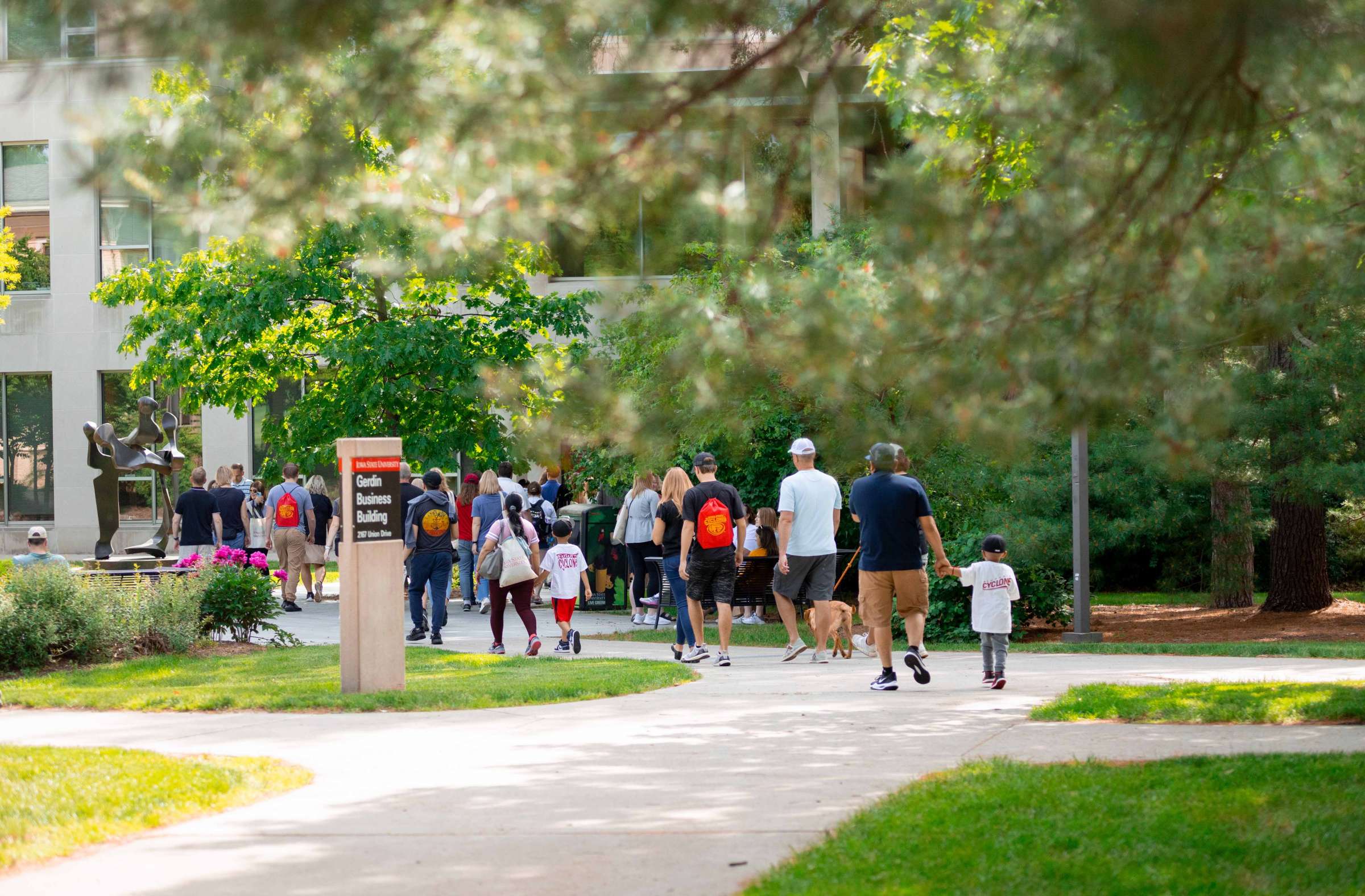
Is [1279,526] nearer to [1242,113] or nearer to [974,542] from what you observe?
[974,542]

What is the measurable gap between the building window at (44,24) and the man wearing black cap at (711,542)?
351 inches

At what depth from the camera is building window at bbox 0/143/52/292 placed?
3403 cm

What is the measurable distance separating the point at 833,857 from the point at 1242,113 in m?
3.34

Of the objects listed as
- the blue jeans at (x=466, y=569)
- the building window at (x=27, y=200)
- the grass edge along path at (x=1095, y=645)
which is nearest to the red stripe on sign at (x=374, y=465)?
the grass edge along path at (x=1095, y=645)

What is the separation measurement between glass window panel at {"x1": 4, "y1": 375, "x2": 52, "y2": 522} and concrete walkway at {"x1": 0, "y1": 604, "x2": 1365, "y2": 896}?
26.5m

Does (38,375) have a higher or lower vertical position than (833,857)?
higher

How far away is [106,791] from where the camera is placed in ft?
22.6

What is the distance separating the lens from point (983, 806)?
6348mm

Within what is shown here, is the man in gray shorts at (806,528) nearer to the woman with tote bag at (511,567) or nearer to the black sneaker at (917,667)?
the black sneaker at (917,667)

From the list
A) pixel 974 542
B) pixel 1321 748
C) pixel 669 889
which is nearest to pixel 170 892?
pixel 669 889

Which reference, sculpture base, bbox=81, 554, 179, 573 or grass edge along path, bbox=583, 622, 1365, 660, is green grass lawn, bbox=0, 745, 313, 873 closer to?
grass edge along path, bbox=583, 622, 1365, 660

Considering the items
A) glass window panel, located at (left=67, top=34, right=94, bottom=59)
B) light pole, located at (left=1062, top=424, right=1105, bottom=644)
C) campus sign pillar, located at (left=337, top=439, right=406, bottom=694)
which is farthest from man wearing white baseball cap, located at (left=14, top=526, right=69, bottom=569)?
glass window panel, located at (left=67, top=34, right=94, bottom=59)

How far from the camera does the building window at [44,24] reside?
4.37 meters

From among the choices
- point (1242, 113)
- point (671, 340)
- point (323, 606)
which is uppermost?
point (1242, 113)
